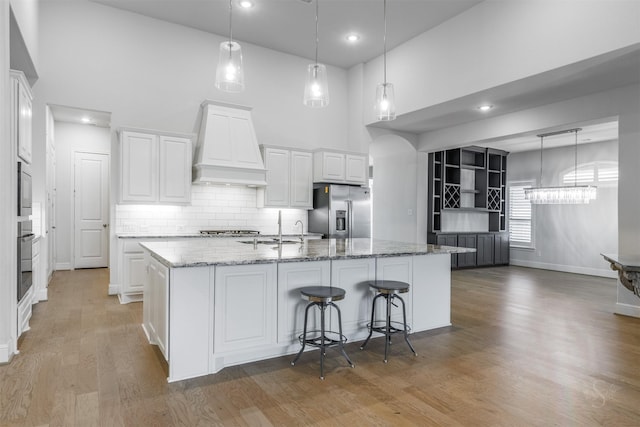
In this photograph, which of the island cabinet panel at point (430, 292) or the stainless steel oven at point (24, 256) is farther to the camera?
the island cabinet panel at point (430, 292)

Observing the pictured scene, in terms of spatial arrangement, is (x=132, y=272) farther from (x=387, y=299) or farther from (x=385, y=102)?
(x=385, y=102)

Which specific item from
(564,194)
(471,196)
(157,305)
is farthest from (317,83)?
(471,196)

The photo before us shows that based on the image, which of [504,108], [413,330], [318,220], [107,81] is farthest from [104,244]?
[504,108]

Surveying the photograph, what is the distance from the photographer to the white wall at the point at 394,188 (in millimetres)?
7879

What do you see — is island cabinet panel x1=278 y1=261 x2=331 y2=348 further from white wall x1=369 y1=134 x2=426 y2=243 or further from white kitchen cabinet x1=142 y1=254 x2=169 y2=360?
white wall x1=369 y1=134 x2=426 y2=243

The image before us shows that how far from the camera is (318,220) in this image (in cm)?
680

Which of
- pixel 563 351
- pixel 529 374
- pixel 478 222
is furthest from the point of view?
pixel 478 222

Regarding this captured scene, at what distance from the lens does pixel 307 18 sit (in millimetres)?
5594

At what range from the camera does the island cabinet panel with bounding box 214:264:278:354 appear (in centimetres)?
295

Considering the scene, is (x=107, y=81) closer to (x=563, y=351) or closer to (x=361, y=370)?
(x=361, y=370)

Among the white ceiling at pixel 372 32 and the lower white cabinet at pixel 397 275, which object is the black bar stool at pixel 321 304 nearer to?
the lower white cabinet at pixel 397 275

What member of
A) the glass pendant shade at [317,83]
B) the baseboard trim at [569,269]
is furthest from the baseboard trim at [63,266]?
the baseboard trim at [569,269]

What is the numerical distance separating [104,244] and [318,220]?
4.69 metres

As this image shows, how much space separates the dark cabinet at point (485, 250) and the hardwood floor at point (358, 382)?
4624 millimetres
